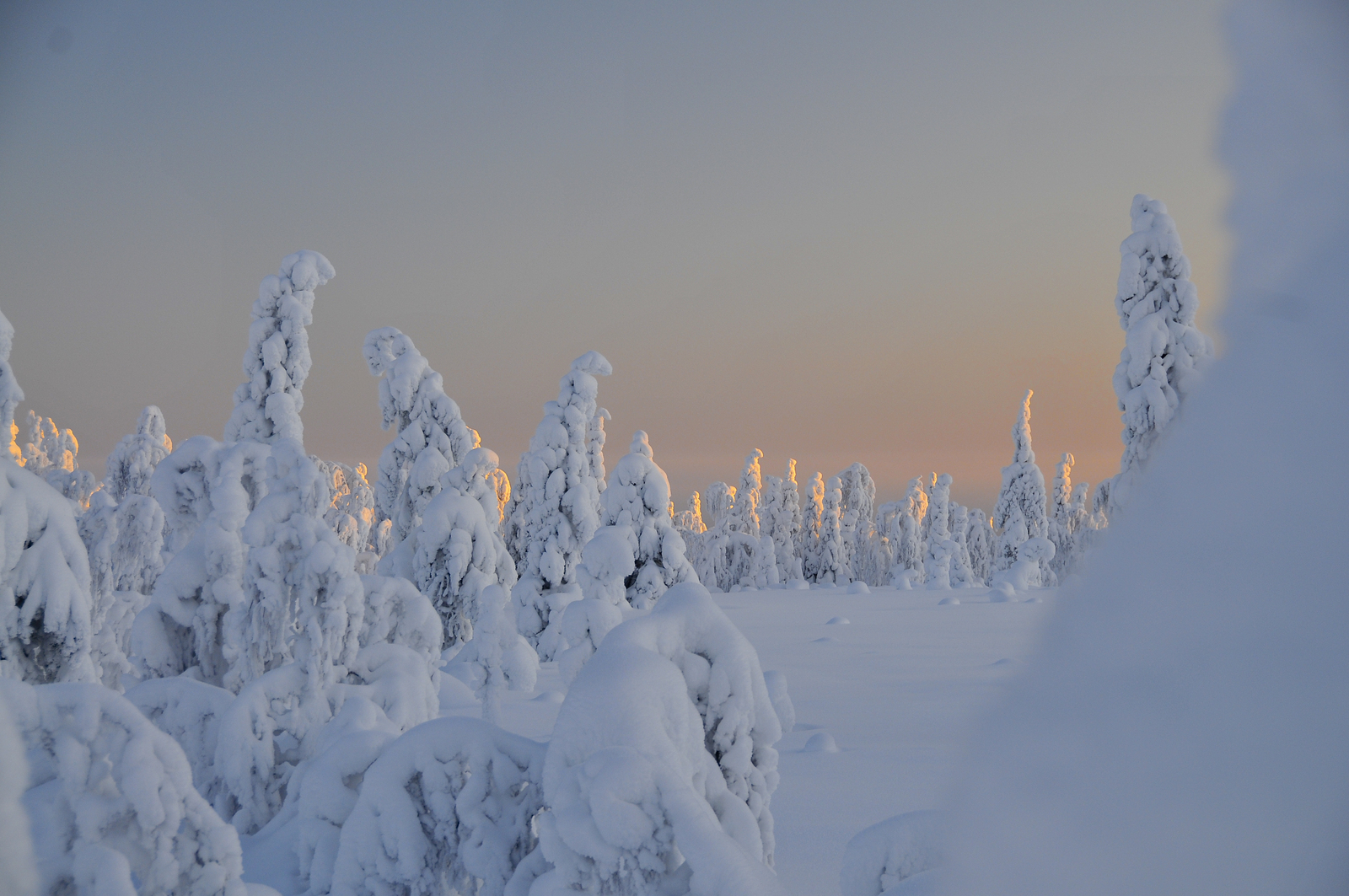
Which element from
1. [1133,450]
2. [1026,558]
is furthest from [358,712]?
[1026,558]

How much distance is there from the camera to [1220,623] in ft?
2.34

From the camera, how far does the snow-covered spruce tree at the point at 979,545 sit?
61.1 meters

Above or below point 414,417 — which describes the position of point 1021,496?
above

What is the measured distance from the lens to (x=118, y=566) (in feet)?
61.7

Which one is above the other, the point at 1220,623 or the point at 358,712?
the point at 358,712

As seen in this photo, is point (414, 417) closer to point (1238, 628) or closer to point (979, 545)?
point (1238, 628)

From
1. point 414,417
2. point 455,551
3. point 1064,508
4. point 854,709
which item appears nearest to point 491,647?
point 854,709

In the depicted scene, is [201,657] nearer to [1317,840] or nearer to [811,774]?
[811,774]

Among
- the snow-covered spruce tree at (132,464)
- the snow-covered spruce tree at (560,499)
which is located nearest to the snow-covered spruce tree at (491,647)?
the snow-covered spruce tree at (560,499)

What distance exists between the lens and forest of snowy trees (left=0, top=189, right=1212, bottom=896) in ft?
9.71

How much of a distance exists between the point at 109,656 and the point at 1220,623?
13610 mm

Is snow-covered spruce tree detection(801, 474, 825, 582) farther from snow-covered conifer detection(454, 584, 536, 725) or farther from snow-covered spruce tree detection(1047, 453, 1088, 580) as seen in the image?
snow-covered conifer detection(454, 584, 536, 725)

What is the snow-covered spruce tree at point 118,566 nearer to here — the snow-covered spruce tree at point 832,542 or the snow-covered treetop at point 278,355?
the snow-covered treetop at point 278,355

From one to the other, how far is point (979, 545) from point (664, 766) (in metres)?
63.3
